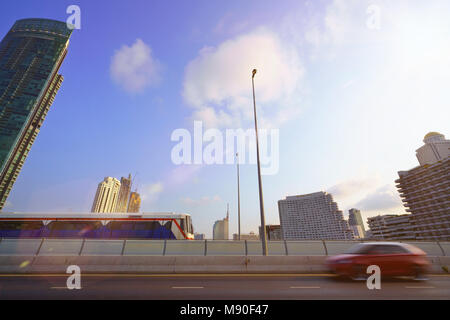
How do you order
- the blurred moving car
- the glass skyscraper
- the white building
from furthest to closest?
the white building < the glass skyscraper < the blurred moving car

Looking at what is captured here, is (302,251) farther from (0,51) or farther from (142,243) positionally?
(0,51)

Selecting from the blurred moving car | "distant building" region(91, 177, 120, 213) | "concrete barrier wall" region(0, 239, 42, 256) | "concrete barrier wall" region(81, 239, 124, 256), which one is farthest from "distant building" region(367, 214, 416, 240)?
"distant building" region(91, 177, 120, 213)

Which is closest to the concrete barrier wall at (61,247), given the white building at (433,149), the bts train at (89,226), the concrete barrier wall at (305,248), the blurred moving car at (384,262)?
the bts train at (89,226)

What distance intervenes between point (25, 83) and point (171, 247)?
141333 millimetres

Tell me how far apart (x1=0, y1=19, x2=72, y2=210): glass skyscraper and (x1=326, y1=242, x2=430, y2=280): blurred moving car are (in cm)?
12760

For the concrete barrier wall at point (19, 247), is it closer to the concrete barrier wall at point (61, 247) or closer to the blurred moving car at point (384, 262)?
the concrete barrier wall at point (61, 247)

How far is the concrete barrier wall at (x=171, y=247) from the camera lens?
40.0 ft

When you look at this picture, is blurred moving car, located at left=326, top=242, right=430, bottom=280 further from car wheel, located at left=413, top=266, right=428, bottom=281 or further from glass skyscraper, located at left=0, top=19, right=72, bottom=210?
glass skyscraper, located at left=0, top=19, right=72, bottom=210

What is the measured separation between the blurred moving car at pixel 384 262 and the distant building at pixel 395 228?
136612mm

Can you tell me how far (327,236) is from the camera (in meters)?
196

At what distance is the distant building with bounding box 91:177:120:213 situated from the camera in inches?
7096
